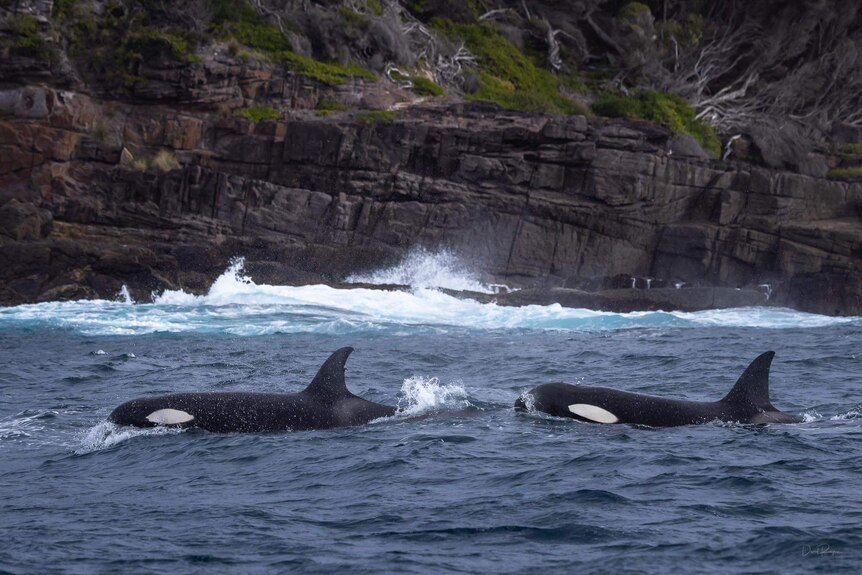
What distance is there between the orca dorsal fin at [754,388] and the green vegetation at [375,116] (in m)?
26.6

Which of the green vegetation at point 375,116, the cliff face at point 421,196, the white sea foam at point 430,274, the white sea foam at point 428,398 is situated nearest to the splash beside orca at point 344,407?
the white sea foam at point 428,398

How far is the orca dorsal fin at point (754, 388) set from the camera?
13.0 metres

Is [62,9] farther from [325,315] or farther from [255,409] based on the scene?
[255,409]

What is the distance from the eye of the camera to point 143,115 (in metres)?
38.3

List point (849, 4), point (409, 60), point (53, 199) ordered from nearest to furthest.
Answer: point (53, 199), point (409, 60), point (849, 4)

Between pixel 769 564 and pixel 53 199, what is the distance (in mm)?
29939

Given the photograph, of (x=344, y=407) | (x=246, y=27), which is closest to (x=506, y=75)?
(x=246, y=27)

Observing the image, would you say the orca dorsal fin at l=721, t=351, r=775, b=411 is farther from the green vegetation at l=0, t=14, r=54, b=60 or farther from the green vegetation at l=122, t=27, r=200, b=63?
the green vegetation at l=0, t=14, r=54, b=60

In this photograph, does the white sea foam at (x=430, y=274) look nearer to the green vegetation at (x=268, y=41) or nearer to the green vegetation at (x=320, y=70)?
the green vegetation at (x=320, y=70)

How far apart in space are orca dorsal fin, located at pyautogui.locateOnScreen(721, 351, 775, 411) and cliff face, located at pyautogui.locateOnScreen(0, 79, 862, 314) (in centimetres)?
1907

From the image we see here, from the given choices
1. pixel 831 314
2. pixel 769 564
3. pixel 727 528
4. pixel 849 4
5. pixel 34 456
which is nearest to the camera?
pixel 769 564

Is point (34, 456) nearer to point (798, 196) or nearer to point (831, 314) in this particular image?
point (831, 314)

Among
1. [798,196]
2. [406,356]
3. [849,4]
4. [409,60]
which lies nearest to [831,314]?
[798,196]

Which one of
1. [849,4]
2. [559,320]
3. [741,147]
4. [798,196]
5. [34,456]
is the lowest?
[34,456]
